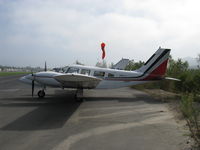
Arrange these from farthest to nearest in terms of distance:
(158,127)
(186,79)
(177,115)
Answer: (186,79) → (177,115) → (158,127)

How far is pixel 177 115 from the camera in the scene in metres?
8.07

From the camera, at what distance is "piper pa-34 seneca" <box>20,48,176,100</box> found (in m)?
12.1

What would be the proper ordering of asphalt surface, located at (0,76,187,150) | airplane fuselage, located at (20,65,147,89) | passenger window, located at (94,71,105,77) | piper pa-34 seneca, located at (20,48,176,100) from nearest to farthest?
Answer: 1. asphalt surface, located at (0,76,187,150)
2. piper pa-34 seneca, located at (20,48,176,100)
3. airplane fuselage, located at (20,65,147,89)
4. passenger window, located at (94,71,105,77)

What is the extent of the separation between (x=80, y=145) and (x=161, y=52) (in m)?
10.9

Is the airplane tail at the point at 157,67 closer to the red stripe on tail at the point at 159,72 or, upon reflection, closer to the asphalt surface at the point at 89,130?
the red stripe on tail at the point at 159,72

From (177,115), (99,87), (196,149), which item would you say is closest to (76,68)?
(99,87)

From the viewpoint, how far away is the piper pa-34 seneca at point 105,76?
1215 centimetres

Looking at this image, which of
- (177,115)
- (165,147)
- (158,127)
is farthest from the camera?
(177,115)

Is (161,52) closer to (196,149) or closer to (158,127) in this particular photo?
(158,127)

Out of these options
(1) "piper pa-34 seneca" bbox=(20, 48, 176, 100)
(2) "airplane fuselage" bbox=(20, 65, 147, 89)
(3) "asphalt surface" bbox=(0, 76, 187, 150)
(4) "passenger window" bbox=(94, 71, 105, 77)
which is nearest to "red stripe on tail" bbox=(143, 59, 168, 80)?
(1) "piper pa-34 seneca" bbox=(20, 48, 176, 100)

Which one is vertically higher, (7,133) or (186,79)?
(186,79)

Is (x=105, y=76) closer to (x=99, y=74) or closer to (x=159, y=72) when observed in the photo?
(x=99, y=74)

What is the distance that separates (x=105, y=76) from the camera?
13.0 metres

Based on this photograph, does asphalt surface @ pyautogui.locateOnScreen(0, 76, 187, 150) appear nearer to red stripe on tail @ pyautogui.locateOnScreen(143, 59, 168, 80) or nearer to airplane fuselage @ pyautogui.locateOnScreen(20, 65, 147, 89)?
airplane fuselage @ pyautogui.locateOnScreen(20, 65, 147, 89)
